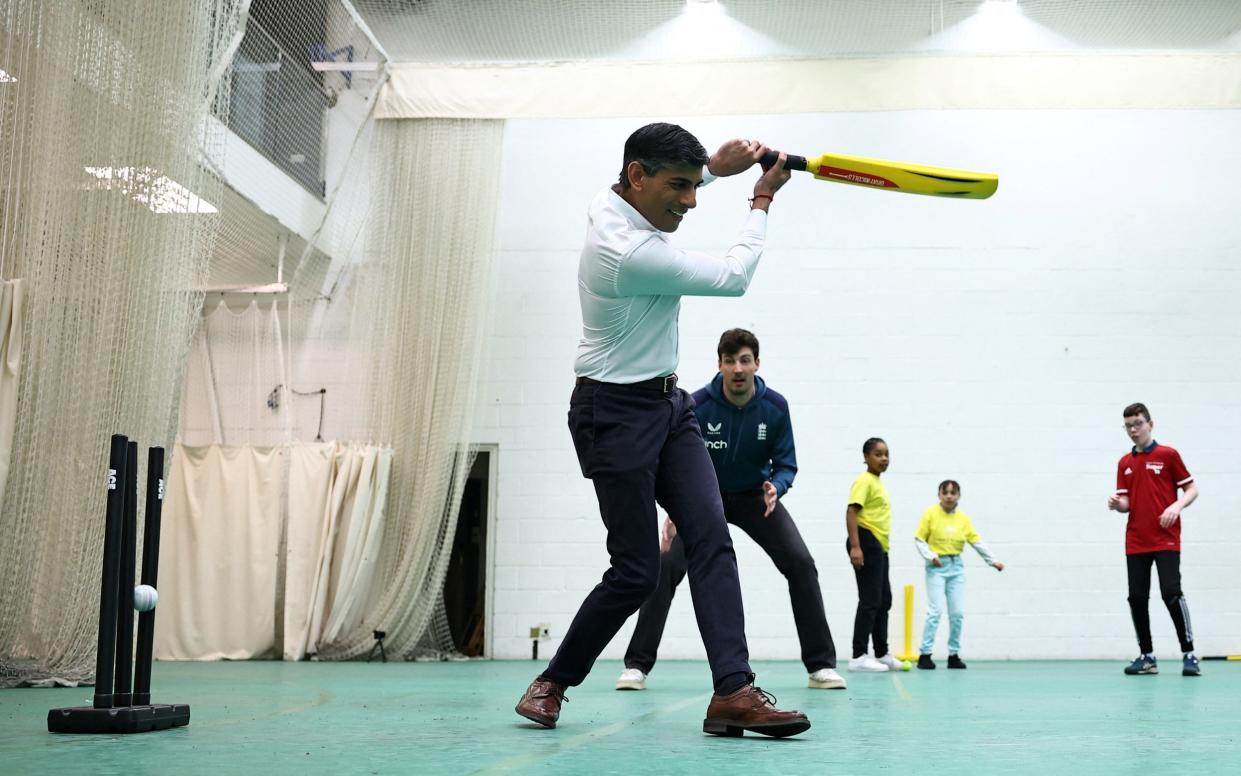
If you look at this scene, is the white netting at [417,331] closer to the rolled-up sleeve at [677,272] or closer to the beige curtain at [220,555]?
the beige curtain at [220,555]

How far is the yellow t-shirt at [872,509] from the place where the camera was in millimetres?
7180

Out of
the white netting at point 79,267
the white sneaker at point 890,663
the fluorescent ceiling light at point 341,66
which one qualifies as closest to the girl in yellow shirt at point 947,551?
the white sneaker at point 890,663

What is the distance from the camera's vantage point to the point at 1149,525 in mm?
6816

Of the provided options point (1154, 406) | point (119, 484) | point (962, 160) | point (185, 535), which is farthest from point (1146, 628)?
point (185, 535)

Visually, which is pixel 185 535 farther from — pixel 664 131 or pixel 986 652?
pixel 664 131

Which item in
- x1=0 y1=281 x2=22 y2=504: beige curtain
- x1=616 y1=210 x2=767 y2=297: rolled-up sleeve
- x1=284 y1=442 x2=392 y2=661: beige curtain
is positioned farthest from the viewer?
x1=284 y1=442 x2=392 y2=661: beige curtain

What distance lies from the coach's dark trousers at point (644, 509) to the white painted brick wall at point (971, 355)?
603 cm

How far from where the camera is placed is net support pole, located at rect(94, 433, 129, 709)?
285 centimetres

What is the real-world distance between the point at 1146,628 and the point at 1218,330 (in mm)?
3391

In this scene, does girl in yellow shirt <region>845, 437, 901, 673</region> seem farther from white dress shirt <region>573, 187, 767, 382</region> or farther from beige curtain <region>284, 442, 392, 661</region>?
white dress shirt <region>573, 187, 767, 382</region>

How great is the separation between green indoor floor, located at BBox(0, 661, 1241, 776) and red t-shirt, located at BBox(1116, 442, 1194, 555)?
1.24 meters

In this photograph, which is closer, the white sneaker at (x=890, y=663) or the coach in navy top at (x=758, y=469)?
the coach in navy top at (x=758, y=469)

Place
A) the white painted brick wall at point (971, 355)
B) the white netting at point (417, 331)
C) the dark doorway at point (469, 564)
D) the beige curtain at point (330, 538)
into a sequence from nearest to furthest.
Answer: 1. the beige curtain at point (330, 538)
2. the white netting at point (417, 331)
3. the white painted brick wall at point (971, 355)
4. the dark doorway at point (469, 564)

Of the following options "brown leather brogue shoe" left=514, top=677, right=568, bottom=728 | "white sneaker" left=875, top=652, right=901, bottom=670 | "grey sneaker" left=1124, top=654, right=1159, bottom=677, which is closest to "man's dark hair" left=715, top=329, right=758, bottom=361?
"brown leather brogue shoe" left=514, top=677, right=568, bottom=728
